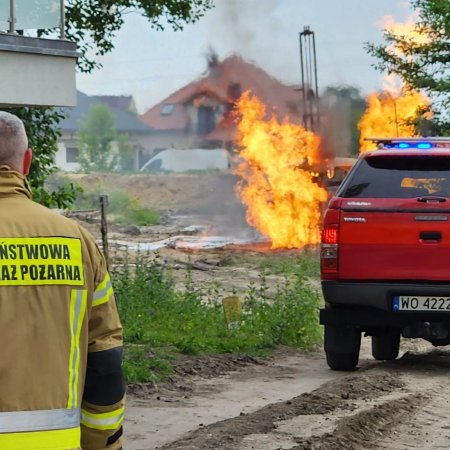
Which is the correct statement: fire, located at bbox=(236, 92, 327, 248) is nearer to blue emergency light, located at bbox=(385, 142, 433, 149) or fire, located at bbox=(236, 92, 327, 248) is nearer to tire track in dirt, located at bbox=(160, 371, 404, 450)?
blue emergency light, located at bbox=(385, 142, 433, 149)

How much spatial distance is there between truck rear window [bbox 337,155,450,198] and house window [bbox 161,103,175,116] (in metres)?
35.9

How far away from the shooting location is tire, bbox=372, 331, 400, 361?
1280 centimetres

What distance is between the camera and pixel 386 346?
1281 centimetres

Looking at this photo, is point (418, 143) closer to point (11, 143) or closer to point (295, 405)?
point (295, 405)

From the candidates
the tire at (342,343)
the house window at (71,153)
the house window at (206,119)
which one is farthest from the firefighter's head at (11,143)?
the house window at (71,153)

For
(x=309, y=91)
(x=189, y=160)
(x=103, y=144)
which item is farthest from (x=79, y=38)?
(x=103, y=144)

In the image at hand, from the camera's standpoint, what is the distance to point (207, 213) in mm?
47562

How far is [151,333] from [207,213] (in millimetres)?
34502

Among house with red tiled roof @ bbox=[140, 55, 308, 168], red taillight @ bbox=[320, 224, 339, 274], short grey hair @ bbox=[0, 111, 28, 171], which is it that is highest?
house with red tiled roof @ bbox=[140, 55, 308, 168]

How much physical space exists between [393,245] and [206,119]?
96.9ft

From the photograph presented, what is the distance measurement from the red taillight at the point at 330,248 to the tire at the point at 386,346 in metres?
1.81

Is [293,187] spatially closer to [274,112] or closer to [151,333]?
[274,112]

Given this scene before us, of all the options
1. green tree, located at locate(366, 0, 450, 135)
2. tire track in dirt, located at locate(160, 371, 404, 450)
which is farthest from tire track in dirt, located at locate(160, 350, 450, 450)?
green tree, located at locate(366, 0, 450, 135)

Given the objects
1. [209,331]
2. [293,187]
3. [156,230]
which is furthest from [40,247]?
[156,230]
